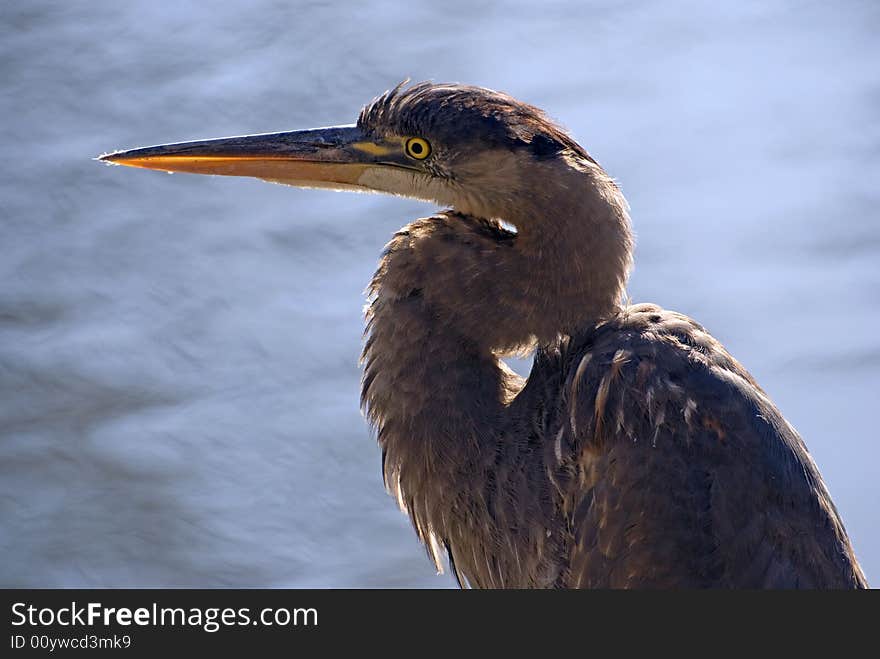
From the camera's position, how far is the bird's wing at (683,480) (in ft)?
9.75

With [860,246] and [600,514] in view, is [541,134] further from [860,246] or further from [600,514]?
[860,246]

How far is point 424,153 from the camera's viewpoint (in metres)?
3.35

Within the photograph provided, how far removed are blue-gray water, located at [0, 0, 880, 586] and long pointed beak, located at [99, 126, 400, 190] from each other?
5.68ft

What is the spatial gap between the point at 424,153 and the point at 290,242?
2.94 metres

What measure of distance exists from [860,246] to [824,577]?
3.47 meters

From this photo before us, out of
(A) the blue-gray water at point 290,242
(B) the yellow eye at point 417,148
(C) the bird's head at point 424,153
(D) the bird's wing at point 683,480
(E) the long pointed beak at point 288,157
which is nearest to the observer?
(D) the bird's wing at point 683,480

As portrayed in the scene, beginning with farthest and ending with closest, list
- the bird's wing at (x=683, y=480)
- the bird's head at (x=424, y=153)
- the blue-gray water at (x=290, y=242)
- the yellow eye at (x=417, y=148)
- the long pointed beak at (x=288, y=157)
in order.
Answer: the blue-gray water at (x=290, y=242)
the long pointed beak at (x=288, y=157)
the yellow eye at (x=417, y=148)
the bird's head at (x=424, y=153)
the bird's wing at (x=683, y=480)

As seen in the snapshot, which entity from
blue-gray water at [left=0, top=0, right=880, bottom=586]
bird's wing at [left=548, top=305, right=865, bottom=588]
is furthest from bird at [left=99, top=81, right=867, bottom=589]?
blue-gray water at [left=0, top=0, right=880, bottom=586]

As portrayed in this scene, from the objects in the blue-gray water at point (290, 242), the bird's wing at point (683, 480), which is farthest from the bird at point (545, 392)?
the blue-gray water at point (290, 242)

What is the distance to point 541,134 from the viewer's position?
324 cm

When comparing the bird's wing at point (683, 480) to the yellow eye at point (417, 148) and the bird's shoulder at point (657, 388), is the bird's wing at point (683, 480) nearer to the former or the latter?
the bird's shoulder at point (657, 388)

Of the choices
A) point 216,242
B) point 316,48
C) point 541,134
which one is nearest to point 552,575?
point 541,134

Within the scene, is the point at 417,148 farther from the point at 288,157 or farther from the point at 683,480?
the point at 683,480

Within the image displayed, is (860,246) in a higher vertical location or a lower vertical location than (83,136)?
lower
